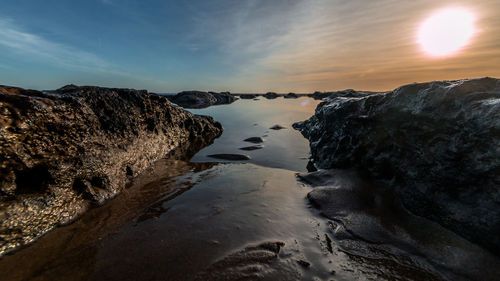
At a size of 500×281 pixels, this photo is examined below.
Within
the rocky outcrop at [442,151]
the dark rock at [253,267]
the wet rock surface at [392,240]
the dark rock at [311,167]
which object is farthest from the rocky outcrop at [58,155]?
the rocky outcrop at [442,151]

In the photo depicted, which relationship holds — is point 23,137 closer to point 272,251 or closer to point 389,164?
point 272,251

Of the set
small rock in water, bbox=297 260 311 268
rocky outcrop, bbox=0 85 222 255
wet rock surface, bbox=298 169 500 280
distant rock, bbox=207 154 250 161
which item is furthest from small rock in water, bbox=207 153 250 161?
small rock in water, bbox=297 260 311 268

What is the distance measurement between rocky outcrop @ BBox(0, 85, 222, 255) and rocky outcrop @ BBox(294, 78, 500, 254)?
18.5 ft

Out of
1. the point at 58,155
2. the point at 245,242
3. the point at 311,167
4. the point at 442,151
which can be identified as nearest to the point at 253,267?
the point at 245,242

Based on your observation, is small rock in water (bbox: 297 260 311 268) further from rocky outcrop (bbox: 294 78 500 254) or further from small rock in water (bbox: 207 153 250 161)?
small rock in water (bbox: 207 153 250 161)

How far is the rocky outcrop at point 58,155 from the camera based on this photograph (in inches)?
108

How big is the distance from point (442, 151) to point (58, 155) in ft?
21.1

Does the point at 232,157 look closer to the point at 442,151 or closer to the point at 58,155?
the point at 58,155

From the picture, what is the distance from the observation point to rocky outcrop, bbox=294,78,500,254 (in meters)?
2.67

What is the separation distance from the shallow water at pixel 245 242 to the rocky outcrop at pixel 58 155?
30 cm

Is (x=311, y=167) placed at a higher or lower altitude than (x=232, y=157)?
lower

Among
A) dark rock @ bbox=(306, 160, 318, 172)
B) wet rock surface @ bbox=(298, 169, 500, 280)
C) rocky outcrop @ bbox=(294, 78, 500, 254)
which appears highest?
rocky outcrop @ bbox=(294, 78, 500, 254)

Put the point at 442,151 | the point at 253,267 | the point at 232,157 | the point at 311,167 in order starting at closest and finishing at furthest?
the point at 253,267, the point at 442,151, the point at 311,167, the point at 232,157

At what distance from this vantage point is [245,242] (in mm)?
2721
